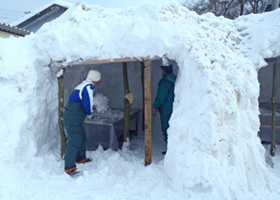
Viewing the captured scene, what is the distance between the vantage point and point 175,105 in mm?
3787

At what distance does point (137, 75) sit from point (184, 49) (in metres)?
3.63

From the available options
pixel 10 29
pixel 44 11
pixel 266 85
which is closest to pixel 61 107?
pixel 266 85

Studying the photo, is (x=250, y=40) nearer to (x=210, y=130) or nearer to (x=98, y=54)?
(x=210, y=130)

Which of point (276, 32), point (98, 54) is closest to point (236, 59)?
point (276, 32)

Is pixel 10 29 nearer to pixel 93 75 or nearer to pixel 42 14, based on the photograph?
pixel 42 14

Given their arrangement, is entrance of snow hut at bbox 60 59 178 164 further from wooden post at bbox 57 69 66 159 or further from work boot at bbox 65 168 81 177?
work boot at bbox 65 168 81 177

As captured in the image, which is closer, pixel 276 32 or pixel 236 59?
pixel 236 59

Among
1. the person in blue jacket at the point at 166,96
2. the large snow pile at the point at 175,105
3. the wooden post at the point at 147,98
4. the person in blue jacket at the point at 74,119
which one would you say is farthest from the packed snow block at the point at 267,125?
the person in blue jacket at the point at 74,119

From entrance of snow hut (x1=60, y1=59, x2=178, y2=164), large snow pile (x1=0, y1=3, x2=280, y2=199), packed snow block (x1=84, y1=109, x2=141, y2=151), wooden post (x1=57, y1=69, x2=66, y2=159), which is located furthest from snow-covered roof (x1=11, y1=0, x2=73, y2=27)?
packed snow block (x1=84, y1=109, x2=141, y2=151)

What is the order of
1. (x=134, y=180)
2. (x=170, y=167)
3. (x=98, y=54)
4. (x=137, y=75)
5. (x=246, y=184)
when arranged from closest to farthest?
(x=246, y=184)
(x=170, y=167)
(x=134, y=180)
(x=98, y=54)
(x=137, y=75)

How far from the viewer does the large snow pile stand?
122 inches

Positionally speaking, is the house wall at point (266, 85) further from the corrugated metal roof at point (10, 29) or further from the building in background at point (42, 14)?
the building in background at point (42, 14)

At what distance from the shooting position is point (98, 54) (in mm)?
4246

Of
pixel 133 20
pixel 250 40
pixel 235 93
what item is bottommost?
pixel 235 93
